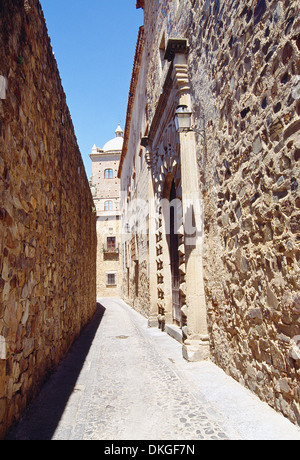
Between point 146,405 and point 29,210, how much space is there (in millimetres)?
2051

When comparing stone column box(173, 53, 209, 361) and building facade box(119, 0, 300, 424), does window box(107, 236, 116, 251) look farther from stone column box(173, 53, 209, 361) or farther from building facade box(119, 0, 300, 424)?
stone column box(173, 53, 209, 361)

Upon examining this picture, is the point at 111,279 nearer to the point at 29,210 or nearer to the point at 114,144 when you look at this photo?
the point at 114,144

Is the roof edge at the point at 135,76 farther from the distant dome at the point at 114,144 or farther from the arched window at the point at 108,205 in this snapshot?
the distant dome at the point at 114,144

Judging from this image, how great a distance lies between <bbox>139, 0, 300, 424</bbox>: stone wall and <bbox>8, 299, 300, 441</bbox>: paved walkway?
235mm

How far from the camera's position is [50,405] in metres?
2.97

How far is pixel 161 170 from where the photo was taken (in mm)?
7645

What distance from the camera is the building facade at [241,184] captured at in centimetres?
251

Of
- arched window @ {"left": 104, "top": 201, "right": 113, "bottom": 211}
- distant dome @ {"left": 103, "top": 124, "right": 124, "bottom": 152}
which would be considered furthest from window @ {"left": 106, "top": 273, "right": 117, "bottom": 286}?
distant dome @ {"left": 103, "top": 124, "right": 124, "bottom": 152}

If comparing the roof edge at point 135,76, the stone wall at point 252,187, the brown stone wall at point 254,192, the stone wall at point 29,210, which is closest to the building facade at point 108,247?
the roof edge at point 135,76

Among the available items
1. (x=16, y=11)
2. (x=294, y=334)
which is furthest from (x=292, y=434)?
(x=16, y=11)

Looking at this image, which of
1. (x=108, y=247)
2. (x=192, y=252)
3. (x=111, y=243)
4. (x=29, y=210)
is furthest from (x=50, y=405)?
(x=111, y=243)

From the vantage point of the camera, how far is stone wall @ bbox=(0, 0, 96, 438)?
2.42 metres

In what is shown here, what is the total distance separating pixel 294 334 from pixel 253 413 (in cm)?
77

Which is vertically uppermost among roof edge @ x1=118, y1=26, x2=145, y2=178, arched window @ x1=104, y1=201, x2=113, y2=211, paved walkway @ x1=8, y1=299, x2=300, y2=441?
roof edge @ x1=118, y1=26, x2=145, y2=178
